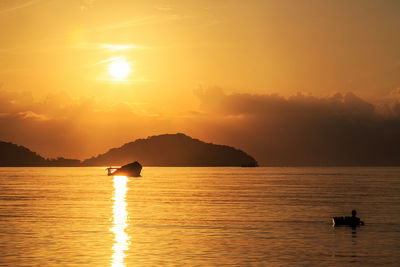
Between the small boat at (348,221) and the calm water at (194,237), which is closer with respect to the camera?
the calm water at (194,237)

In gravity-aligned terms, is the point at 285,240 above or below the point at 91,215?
below

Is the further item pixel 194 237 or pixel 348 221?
pixel 348 221

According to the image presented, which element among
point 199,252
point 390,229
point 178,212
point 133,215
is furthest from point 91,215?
point 390,229

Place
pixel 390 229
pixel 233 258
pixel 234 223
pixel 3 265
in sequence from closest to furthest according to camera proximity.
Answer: pixel 3 265
pixel 233 258
pixel 390 229
pixel 234 223

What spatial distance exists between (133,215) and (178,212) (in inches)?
252

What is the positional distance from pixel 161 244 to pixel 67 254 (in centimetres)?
776

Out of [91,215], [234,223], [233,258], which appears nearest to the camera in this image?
[233,258]

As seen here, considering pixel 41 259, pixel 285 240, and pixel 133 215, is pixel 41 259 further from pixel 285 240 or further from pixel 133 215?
pixel 133 215

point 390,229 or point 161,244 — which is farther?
point 390,229

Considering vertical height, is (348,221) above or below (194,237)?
above

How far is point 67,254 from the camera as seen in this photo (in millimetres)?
38344

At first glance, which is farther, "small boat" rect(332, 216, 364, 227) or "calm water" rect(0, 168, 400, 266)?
"small boat" rect(332, 216, 364, 227)

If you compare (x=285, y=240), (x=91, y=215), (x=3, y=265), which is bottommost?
(x=3, y=265)

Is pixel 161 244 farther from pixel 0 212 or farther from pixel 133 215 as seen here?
pixel 0 212
